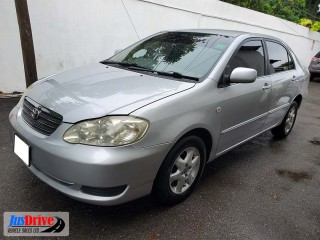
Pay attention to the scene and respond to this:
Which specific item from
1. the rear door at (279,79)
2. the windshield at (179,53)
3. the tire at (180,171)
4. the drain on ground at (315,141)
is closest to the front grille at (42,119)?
the tire at (180,171)

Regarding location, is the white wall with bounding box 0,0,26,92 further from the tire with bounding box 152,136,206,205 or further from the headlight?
the tire with bounding box 152,136,206,205

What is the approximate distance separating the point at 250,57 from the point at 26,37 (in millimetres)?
3330

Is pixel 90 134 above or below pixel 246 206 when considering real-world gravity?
above

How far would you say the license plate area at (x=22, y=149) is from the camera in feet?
8.16

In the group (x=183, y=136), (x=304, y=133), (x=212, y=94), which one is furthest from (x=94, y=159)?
(x=304, y=133)

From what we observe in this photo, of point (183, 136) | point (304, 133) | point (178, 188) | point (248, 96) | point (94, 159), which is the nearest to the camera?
point (94, 159)

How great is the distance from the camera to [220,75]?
2.99 m

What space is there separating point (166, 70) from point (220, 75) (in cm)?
53

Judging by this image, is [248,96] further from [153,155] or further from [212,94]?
[153,155]

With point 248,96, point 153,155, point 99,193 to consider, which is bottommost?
point 99,193

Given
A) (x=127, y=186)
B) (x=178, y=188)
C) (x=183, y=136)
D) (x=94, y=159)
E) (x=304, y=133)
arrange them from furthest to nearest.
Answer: (x=304, y=133) → (x=178, y=188) → (x=183, y=136) → (x=127, y=186) → (x=94, y=159)

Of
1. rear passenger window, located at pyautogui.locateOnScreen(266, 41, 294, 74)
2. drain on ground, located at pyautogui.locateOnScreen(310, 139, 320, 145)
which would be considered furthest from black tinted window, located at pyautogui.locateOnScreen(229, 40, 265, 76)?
drain on ground, located at pyautogui.locateOnScreen(310, 139, 320, 145)

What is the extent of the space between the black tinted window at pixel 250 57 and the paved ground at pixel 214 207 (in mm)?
1222

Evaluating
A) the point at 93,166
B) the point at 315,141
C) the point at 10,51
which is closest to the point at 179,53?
the point at 93,166
